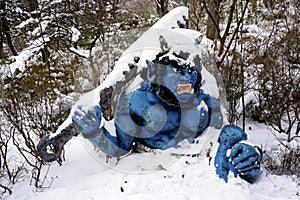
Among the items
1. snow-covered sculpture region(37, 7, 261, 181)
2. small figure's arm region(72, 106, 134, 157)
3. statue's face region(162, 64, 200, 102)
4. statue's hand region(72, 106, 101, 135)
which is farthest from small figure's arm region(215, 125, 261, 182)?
statue's hand region(72, 106, 101, 135)

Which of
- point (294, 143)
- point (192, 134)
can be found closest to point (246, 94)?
point (294, 143)

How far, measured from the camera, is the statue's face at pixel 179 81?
8.50 feet

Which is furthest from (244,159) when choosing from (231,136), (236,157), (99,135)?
(99,135)

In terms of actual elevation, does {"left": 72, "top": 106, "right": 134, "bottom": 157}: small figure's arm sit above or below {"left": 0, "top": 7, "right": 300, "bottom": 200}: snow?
above

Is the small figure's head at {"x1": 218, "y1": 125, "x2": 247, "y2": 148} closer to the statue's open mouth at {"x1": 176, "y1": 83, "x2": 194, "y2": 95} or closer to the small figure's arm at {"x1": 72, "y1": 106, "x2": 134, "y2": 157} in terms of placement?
the statue's open mouth at {"x1": 176, "y1": 83, "x2": 194, "y2": 95}

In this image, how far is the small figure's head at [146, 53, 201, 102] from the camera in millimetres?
2600

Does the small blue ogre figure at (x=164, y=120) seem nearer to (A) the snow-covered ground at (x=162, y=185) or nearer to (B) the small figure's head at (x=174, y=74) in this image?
(B) the small figure's head at (x=174, y=74)

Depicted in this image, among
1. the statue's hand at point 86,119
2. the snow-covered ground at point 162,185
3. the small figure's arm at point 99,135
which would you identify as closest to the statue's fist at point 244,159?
the snow-covered ground at point 162,185

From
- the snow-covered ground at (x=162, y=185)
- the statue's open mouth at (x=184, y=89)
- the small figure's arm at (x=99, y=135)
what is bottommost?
the snow-covered ground at (x=162, y=185)

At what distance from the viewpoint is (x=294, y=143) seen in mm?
3318

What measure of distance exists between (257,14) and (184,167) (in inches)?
258

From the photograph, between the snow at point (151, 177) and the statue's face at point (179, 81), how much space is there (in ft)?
0.93

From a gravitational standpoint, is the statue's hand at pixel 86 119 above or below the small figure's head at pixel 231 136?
above

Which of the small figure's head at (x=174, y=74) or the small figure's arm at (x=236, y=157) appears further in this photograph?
the small figure's head at (x=174, y=74)
